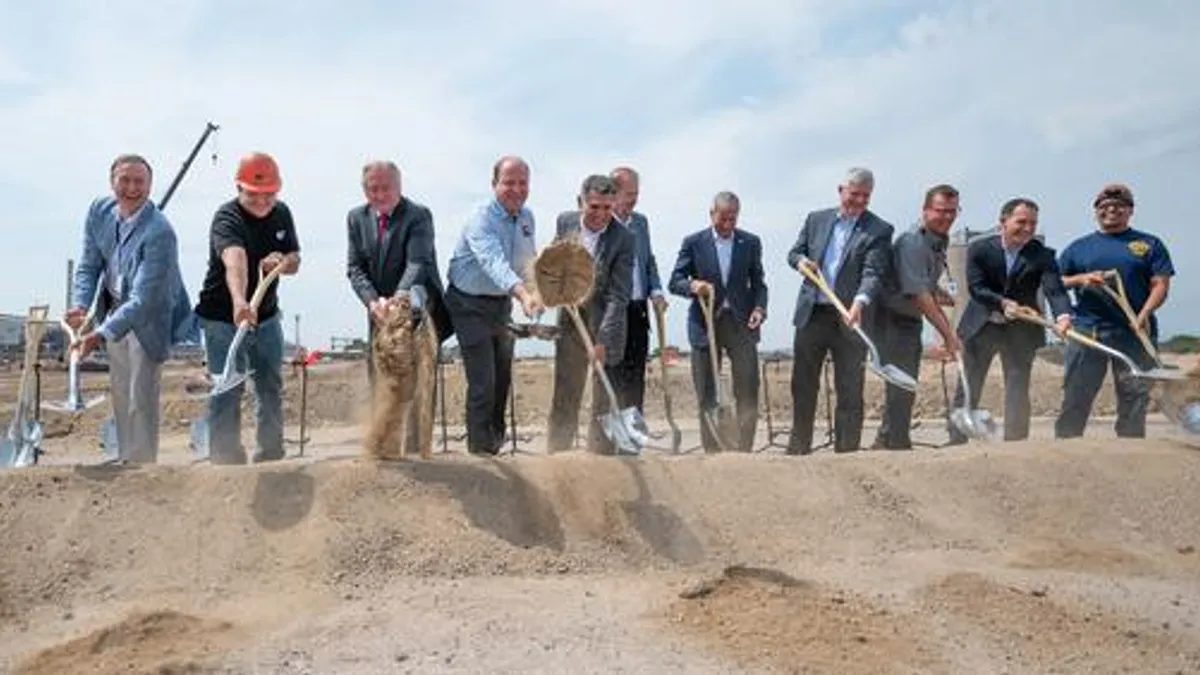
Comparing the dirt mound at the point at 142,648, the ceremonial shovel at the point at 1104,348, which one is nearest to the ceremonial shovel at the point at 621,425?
the dirt mound at the point at 142,648

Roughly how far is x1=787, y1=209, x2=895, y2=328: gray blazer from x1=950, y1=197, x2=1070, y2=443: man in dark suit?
81 cm

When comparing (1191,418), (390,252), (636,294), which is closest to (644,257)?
(636,294)

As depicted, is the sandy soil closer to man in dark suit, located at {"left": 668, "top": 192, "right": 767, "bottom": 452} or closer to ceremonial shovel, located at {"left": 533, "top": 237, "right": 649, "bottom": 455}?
ceremonial shovel, located at {"left": 533, "top": 237, "right": 649, "bottom": 455}

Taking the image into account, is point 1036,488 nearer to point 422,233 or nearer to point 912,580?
point 912,580

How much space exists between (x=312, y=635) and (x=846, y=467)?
3.31 metres

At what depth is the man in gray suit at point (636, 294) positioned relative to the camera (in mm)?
7137

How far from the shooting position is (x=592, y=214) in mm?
6602

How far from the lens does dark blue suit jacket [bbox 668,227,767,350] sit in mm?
7664

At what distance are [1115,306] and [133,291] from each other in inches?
253

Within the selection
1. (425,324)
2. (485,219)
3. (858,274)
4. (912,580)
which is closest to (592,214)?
(485,219)

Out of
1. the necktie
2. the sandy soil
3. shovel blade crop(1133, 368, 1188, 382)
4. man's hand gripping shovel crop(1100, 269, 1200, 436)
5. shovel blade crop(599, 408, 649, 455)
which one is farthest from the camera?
man's hand gripping shovel crop(1100, 269, 1200, 436)

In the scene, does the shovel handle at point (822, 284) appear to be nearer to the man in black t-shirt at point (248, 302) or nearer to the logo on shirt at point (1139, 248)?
the logo on shirt at point (1139, 248)

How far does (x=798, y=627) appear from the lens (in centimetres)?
411

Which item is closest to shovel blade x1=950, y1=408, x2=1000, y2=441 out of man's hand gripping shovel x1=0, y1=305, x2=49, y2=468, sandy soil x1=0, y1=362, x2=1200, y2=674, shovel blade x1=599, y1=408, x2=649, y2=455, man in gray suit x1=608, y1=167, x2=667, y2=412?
sandy soil x1=0, y1=362, x2=1200, y2=674
